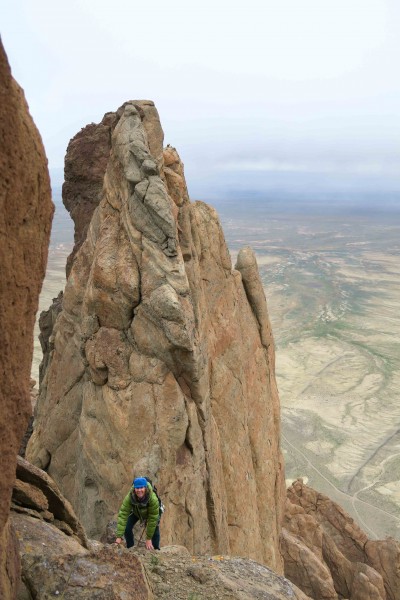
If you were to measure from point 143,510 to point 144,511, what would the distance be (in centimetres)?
4

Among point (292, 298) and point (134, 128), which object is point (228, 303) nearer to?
point (134, 128)

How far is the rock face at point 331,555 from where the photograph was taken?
85.6 ft

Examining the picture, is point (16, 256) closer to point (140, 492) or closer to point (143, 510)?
point (140, 492)

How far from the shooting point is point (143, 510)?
1256cm

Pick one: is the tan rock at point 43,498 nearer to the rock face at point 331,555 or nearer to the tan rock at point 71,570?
the tan rock at point 71,570

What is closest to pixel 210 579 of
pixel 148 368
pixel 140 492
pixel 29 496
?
pixel 140 492

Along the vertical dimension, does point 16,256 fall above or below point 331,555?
above

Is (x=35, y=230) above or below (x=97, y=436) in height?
above

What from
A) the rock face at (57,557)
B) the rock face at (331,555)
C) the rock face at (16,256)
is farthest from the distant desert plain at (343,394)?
the rock face at (16,256)

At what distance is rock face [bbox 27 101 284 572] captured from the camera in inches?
626

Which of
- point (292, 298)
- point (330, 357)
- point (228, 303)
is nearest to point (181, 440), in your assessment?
point (228, 303)

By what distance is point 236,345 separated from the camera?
68.5ft

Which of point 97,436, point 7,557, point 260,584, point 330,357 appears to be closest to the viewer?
point 7,557

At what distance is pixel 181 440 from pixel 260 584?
591 centimetres
